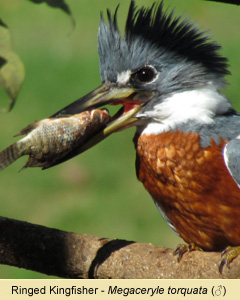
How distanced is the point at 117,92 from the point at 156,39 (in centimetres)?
34

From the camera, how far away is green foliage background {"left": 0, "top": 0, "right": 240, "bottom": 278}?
5.14 m

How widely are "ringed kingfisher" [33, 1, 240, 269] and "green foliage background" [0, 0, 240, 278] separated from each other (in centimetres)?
144

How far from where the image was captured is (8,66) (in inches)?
50.6

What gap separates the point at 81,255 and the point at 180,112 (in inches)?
31.5

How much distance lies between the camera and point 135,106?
9.11 ft

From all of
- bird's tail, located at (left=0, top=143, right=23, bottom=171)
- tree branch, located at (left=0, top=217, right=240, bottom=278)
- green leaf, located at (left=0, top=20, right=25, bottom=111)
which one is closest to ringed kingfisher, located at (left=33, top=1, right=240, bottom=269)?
tree branch, located at (left=0, top=217, right=240, bottom=278)

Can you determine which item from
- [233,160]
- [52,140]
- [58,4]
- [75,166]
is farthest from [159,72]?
[75,166]

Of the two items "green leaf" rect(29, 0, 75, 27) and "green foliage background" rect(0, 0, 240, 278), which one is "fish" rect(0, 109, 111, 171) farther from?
"green foliage background" rect(0, 0, 240, 278)

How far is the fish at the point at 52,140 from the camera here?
2.21 m

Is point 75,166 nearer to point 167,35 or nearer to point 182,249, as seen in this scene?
point 167,35

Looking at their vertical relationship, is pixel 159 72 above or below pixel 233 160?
above

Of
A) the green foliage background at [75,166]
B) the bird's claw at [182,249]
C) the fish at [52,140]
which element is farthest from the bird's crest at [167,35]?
the green foliage background at [75,166]

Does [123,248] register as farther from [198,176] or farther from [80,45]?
[80,45]

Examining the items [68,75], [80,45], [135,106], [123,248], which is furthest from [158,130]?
[80,45]
